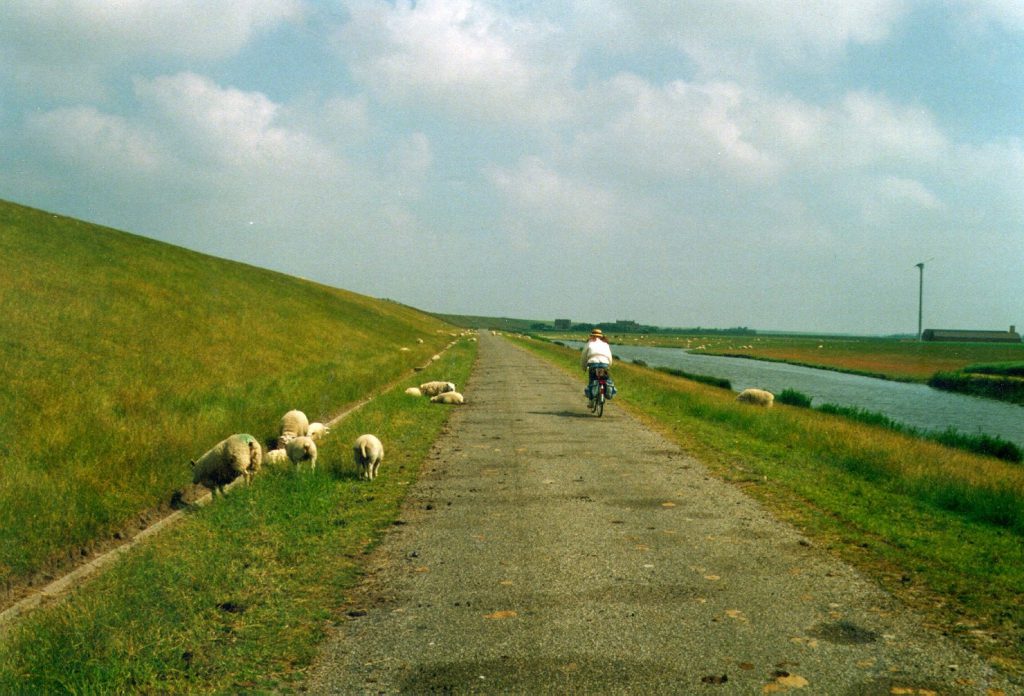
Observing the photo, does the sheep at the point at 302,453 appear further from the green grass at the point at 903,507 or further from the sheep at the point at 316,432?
the green grass at the point at 903,507

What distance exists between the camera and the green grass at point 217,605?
4.54 meters

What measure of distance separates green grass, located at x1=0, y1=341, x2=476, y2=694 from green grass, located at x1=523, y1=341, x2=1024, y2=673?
4.69m

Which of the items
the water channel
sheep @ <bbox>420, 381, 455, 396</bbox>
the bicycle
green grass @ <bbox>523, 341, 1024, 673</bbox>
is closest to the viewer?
green grass @ <bbox>523, 341, 1024, 673</bbox>

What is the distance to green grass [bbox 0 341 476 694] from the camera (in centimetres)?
454

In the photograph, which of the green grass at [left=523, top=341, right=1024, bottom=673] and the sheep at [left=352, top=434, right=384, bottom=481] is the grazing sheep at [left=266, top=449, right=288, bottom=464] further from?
the green grass at [left=523, top=341, right=1024, bottom=673]

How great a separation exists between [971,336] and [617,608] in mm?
171763

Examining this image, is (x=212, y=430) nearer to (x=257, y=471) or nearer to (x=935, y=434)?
(x=257, y=471)

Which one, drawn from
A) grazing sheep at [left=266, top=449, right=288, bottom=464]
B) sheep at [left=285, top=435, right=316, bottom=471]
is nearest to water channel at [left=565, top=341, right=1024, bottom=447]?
sheep at [left=285, top=435, right=316, bottom=471]

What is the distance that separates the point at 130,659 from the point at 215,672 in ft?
1.85

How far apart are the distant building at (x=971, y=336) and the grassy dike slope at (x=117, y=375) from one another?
135 meters

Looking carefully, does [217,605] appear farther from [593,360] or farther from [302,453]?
[593,360]

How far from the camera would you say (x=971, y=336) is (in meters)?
151

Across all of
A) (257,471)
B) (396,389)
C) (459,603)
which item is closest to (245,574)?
(459,603)

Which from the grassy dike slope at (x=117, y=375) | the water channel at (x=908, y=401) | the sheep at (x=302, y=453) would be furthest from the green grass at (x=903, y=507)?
the water channel at (x=908, y=401)
